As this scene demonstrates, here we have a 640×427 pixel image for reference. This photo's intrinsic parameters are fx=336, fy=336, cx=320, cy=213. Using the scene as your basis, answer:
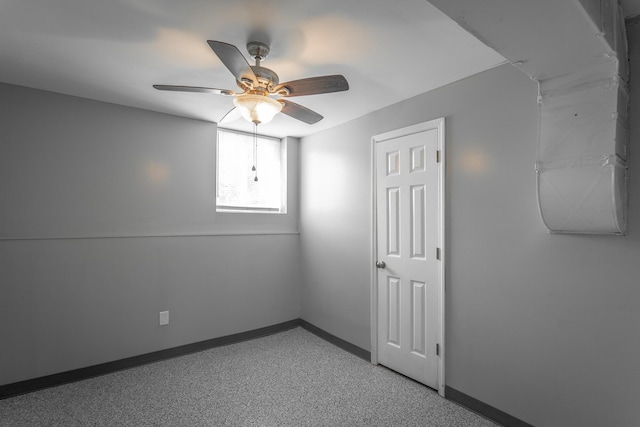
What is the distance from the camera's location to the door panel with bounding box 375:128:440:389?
8.85 feet

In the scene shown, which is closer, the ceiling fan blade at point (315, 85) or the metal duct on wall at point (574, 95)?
the metal duct on wall at point (574, 95)

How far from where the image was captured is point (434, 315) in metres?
2.67

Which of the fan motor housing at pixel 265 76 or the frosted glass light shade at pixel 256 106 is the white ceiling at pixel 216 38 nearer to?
the fan motor housing at pixel 265 76

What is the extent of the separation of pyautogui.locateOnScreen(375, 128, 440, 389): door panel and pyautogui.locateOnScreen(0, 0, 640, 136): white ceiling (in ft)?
1.78

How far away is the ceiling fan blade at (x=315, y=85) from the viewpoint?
183 cm

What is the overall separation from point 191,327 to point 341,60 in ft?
9.46

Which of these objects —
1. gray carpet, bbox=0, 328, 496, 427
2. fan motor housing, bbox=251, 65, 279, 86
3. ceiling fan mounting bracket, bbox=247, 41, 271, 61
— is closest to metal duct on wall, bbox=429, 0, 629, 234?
fan motor housing, bbox=251, 65, 279, 86

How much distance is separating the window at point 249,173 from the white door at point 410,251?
1.51 m

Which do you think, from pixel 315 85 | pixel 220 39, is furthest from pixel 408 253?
pixel 220 39

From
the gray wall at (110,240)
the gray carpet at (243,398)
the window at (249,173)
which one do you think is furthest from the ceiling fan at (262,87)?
the gray carpet at (243,398)

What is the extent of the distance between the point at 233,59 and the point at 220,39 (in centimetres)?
41

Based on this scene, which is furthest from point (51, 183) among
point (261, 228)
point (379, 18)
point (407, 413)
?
point (407, 413)

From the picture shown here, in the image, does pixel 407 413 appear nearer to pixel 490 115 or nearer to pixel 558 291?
pixel 558 291

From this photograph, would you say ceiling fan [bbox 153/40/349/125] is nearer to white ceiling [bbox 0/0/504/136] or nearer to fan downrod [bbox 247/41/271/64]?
fan downrod [bbox 247/41/271/64]
